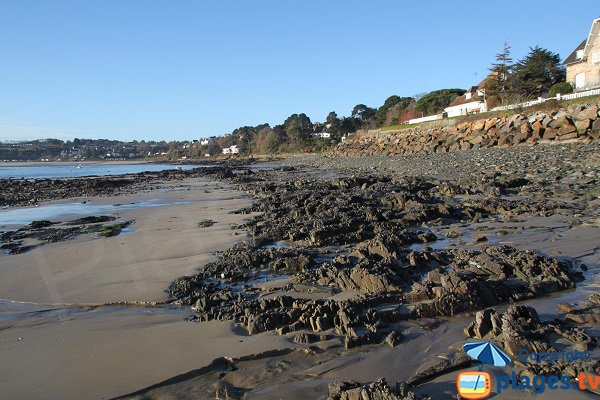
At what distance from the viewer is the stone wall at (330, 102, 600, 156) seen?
18.4m

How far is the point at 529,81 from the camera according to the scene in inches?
1455

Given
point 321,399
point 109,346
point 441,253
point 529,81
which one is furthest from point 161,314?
point 529,81

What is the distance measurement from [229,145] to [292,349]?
140m

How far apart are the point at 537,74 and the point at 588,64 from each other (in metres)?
6.35

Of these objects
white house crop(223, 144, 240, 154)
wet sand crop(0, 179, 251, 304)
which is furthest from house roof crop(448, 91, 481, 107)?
white house crop(223, 144, 240, 154)

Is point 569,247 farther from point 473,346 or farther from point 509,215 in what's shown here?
point 473,346

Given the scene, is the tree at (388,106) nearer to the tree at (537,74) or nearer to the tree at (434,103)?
the tree at (434,103)

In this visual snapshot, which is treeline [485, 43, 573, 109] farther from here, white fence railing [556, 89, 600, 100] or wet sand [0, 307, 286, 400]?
wet sand [0, 307, 286, 400]

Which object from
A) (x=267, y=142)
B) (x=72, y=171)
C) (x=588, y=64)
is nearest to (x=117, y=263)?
(x=588, y=64)

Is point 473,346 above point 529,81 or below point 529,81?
below

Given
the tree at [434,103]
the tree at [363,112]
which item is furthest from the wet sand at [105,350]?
the tree at [363,112]

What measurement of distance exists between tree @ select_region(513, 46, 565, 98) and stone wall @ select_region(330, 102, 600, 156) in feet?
28.9

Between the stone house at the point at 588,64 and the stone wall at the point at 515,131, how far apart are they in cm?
946

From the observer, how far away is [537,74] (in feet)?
123
